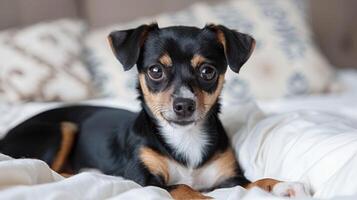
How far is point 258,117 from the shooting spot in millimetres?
1694

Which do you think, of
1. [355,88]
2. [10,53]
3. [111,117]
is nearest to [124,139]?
[111,117]

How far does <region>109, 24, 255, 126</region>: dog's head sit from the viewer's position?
1.38 m

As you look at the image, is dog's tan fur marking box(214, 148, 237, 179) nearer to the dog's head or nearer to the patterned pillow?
the dog's head

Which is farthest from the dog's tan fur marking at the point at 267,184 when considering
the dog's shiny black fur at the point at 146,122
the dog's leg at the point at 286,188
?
the dog's shiny black fur at the point at 146,122

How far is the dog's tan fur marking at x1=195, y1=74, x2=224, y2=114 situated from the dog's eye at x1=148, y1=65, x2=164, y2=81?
0.12 metres

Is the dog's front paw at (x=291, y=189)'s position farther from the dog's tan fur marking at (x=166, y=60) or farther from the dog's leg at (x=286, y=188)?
the dog's tan fur marking at (x=166, y=60)

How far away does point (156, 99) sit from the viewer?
56.6 inches

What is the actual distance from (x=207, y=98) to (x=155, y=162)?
232 mm

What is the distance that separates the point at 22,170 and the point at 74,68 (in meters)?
1.36

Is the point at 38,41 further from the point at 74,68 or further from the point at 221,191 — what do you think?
the point at 221,191

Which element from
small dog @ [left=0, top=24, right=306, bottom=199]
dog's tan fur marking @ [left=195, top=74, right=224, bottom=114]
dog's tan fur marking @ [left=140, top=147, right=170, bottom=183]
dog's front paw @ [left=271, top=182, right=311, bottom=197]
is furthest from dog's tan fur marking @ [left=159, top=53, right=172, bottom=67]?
dog's front paw @ [left=271, top=182, right=311, bottom=197]

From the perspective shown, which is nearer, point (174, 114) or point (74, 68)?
point (174, 114)

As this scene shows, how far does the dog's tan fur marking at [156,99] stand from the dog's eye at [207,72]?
0.11m

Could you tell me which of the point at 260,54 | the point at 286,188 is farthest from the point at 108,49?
the point at 286,188
